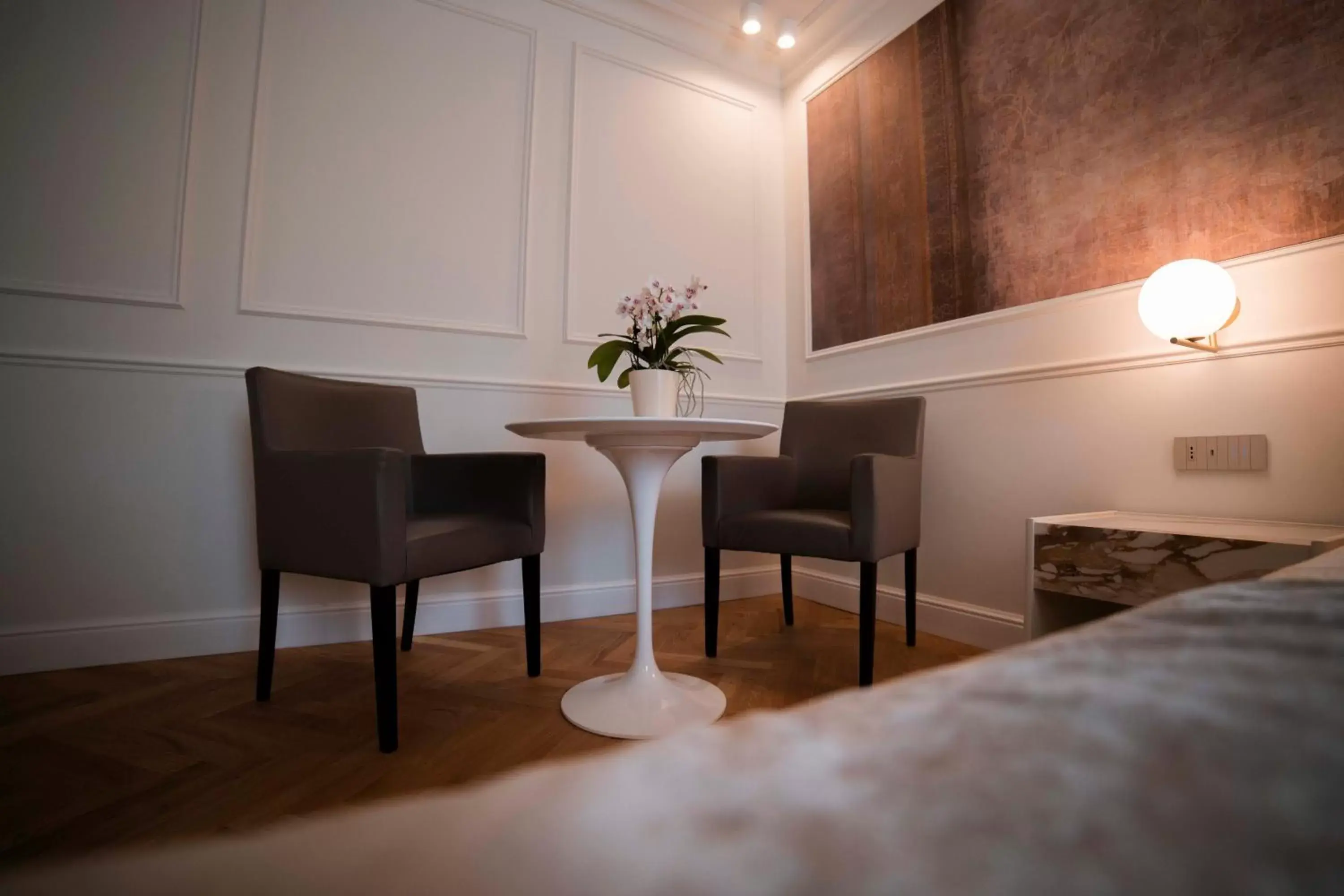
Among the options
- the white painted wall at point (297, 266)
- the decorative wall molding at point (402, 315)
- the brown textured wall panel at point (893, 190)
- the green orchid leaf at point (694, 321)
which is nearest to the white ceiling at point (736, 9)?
the white painted wall at point (297, 266)

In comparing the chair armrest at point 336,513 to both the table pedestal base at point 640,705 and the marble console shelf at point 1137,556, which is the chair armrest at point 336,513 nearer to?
the table pedestal base at point 640,705

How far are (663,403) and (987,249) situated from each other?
1486 millimetres

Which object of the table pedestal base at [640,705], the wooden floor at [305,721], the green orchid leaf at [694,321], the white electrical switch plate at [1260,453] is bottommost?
the wooden floor at [305,721]

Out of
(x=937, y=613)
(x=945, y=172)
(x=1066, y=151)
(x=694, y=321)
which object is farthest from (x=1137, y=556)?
(x=945, y=172)

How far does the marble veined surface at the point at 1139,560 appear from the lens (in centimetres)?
126

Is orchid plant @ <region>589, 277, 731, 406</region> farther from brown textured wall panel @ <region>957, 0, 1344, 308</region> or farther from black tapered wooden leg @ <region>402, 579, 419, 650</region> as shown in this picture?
brown textured wall panel @ <region>957, 0, 1344, 308</region>

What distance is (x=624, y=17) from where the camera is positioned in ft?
9.55

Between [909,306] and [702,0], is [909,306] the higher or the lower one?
the lower one

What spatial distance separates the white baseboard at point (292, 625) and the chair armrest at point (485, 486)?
0.53 metres

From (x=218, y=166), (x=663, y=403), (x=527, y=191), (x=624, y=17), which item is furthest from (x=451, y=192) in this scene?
(x=663, y=403)

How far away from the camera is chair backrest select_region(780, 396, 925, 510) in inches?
89.0

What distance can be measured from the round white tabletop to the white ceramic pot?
0.18 metres

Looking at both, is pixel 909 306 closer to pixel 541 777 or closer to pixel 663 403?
pixel 663 403

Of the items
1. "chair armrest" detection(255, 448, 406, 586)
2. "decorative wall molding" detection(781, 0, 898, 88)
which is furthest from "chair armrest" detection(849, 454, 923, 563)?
"decorative wall molding" detection(781, 0, 898, 88)
